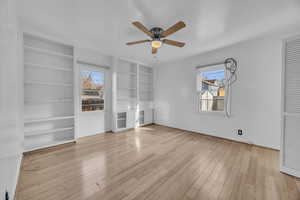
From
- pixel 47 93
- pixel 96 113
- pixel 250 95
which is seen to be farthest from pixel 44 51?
pixel 250 95

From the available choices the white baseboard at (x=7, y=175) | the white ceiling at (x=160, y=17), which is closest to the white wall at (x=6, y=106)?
the white baseboard at (x=7, y=175)

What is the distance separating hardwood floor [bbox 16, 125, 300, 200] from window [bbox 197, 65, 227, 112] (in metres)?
1.23

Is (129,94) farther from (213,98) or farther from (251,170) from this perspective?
(251,170)

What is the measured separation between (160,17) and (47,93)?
299 centimetres

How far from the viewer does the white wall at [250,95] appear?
2656mm

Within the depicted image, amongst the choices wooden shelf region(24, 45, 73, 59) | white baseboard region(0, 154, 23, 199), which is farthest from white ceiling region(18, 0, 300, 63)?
white baseboard region(0, 154, 23, 199)

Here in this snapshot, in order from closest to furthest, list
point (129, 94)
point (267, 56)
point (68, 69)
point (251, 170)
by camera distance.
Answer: point (251, 170), point (267, 56), point (68, 69), point (129, 94)

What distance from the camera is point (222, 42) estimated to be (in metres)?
3.00

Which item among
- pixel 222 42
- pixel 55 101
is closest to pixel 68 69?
pixel 55 101

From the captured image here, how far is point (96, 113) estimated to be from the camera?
3.75 metres

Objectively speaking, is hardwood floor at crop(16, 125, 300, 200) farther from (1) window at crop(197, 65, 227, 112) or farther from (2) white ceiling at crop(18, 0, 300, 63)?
(2) white ceiling at crop(18, 0, 300, 63)

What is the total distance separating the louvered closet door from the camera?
5.82ft

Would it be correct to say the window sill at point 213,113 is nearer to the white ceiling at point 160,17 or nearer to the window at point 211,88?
the window at point 211,88

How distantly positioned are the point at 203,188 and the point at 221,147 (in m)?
1.61
